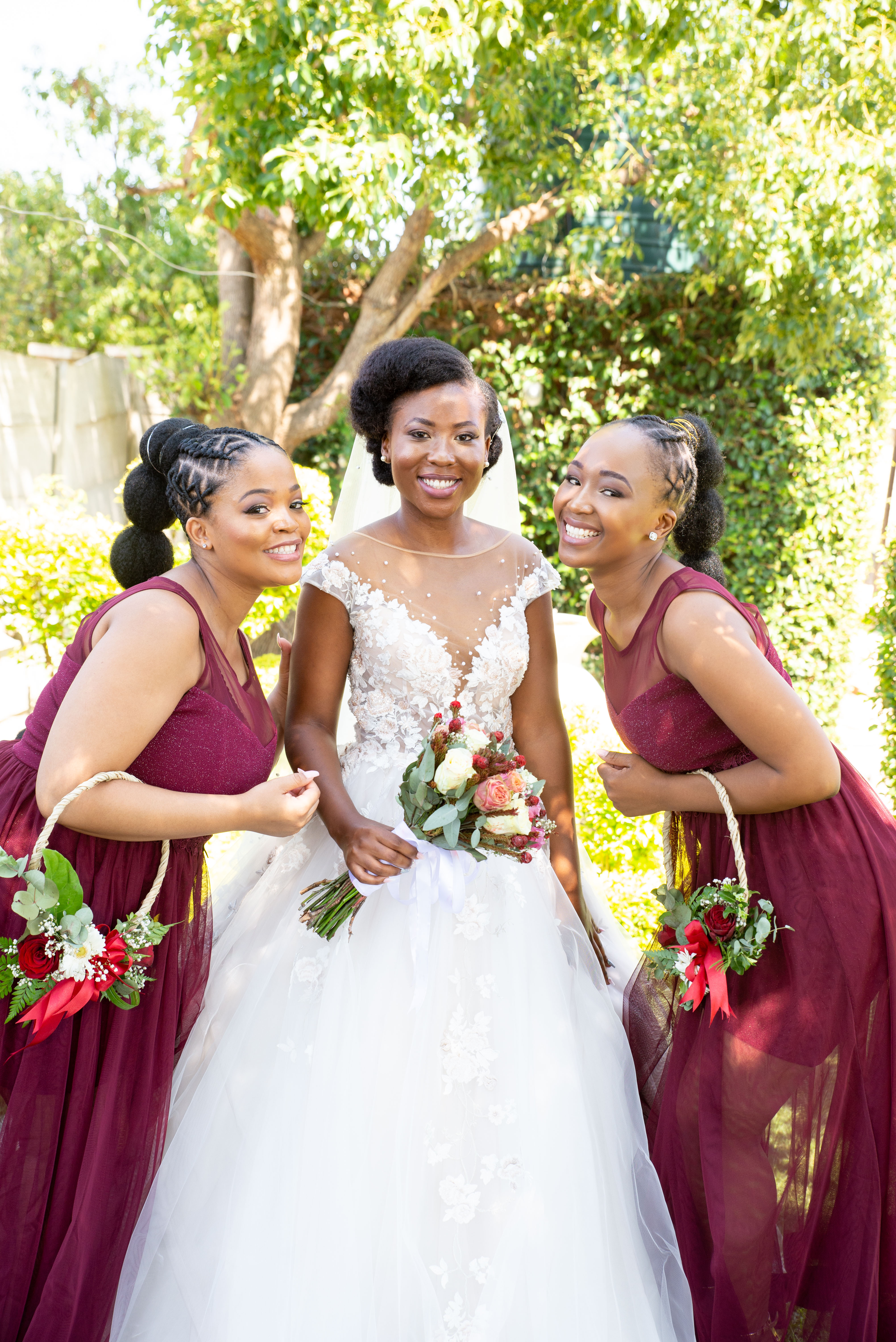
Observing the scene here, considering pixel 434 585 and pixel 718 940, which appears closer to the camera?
pixel 718 940

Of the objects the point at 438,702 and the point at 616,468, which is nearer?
the point at 616,468

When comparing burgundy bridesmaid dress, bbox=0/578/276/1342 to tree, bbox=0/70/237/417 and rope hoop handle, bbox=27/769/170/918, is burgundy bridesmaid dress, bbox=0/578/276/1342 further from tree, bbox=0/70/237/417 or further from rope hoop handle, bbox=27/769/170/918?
tree, bbox=0/70/237/417

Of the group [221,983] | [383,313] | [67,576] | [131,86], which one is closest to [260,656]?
[67,576]

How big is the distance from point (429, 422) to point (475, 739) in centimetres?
92

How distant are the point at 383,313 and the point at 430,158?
206 centimetres

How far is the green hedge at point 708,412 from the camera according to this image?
8078mm

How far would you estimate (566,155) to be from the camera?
7238 millimetres

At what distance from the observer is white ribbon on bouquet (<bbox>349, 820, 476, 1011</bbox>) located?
7.27ft

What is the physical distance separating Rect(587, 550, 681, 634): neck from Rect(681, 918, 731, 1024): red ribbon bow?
30.6 inches

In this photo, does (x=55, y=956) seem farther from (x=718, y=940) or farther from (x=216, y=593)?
(x=718, y=940)

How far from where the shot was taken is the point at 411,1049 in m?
2.16

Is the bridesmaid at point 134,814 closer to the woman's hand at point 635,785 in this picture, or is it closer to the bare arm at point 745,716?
the woman's hand at point 635,785

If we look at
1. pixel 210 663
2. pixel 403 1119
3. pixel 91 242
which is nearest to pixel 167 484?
pixel 210 663

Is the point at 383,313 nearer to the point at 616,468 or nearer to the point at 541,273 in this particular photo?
the point at 541,273
